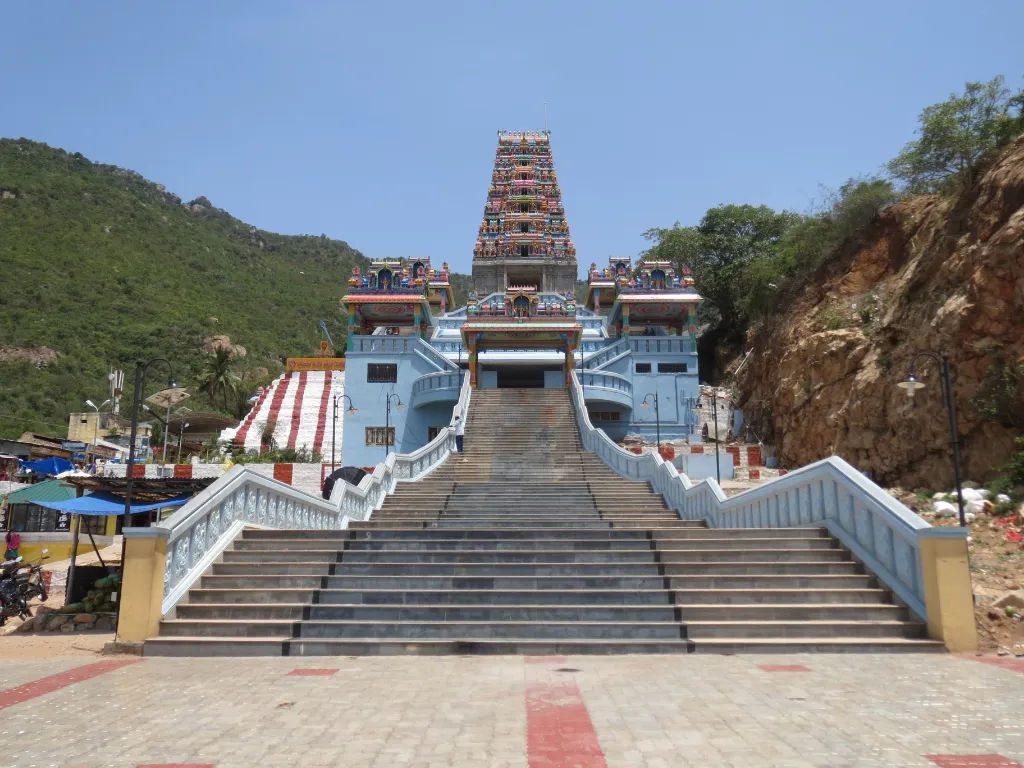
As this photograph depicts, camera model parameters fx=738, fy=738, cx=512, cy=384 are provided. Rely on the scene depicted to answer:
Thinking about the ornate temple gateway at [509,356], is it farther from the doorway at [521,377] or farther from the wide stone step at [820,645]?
the wide stone step at [820,645]

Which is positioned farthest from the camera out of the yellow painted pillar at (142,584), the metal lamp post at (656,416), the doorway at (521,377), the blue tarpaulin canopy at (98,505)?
the doorway at (521,377)

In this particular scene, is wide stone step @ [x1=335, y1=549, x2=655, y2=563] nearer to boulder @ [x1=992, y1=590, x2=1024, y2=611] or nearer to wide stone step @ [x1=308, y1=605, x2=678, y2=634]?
wide stone step @ [x1=308, y1=605, x2=678, y2=634]

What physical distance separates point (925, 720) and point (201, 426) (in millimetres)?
43531

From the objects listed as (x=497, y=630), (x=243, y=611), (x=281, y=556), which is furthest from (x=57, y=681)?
(x=497, y=630)

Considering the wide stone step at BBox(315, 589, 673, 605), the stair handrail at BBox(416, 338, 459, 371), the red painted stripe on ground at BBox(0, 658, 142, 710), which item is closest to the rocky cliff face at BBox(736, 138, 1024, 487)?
the wide stone step at BBox(315, 589, 673, 605)

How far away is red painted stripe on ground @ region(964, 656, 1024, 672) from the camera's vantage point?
6895mm

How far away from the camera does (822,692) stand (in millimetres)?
6062

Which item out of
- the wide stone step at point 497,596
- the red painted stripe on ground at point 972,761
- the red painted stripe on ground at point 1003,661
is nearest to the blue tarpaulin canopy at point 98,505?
the wide stone step at point 497,596

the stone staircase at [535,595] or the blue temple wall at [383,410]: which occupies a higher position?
the blue temple wall at [383,410]

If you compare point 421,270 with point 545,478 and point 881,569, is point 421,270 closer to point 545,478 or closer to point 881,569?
point 545,478

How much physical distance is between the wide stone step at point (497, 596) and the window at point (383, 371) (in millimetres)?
25002

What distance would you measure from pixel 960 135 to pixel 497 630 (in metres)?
21.9

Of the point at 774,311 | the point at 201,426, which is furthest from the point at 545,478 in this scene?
the point at 201,426

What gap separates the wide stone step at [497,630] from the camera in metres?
8.22
